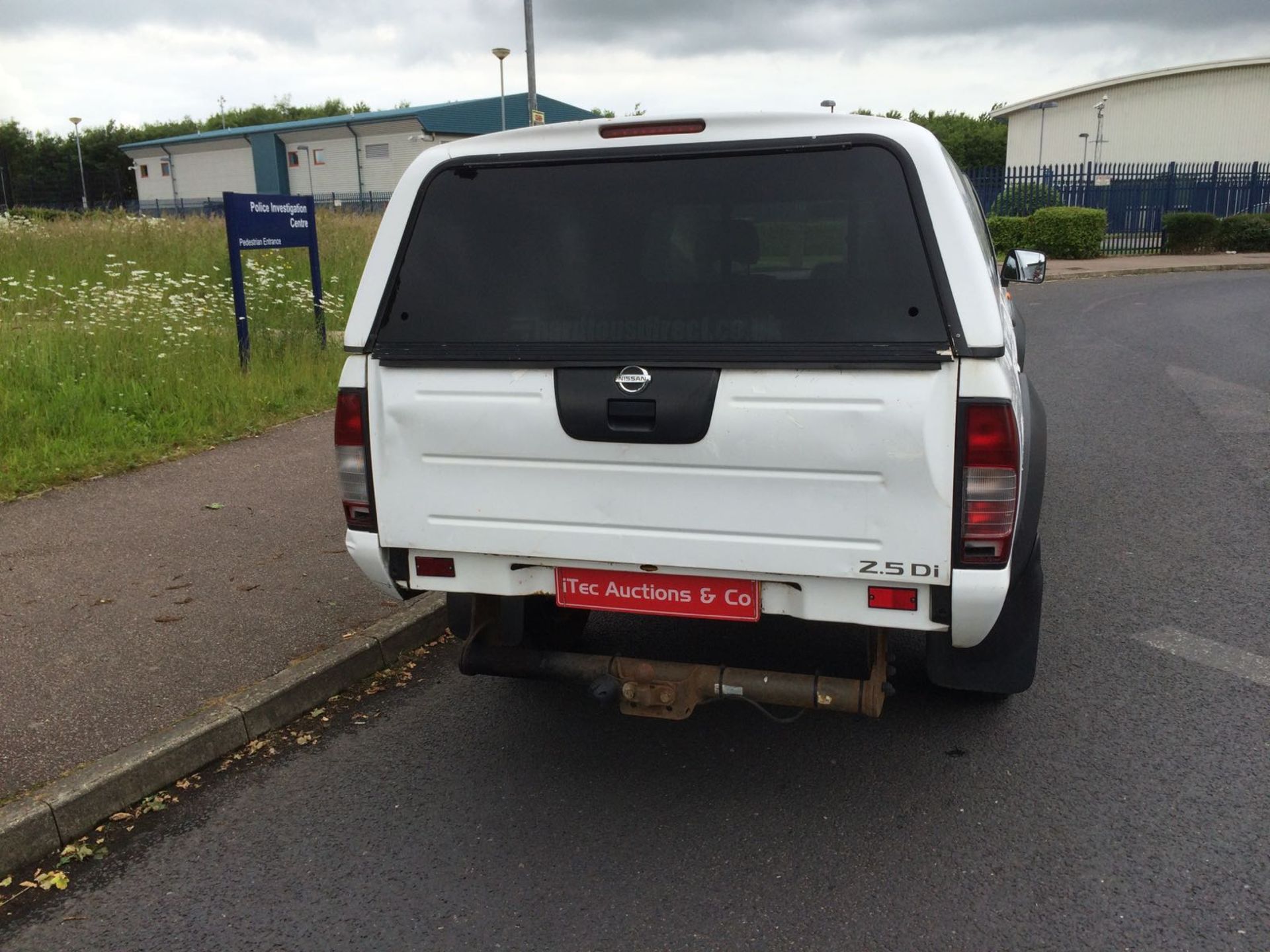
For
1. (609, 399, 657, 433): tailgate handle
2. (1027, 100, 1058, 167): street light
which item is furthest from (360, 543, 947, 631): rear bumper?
(1027, 100, 1058, 167): street light

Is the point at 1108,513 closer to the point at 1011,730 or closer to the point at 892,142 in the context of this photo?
the point at 1011,730

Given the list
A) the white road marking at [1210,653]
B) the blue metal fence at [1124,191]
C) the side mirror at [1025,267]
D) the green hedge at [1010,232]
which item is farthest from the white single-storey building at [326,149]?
the white road marking at [1210,653]

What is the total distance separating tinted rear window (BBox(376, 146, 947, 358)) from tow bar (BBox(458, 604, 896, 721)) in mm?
1066

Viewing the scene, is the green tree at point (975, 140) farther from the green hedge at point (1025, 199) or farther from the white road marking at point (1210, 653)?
the white road marking at point (1210, 653)

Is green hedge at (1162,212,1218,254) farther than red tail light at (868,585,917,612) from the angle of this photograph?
Yes

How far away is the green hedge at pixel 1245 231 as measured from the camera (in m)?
29.2

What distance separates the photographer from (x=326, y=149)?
57375 mm

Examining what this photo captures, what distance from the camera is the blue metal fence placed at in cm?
3020

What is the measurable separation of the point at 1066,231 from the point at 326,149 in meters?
42.6

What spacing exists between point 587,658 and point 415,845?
0.80 meters

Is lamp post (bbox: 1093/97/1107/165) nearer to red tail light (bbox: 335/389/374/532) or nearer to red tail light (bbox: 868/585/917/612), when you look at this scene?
red tail light (bbox: 868/585/917/612)

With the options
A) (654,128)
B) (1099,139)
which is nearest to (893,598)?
(654,128)

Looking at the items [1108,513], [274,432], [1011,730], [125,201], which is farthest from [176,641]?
[125,201]

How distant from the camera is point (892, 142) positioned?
300 centimetres
